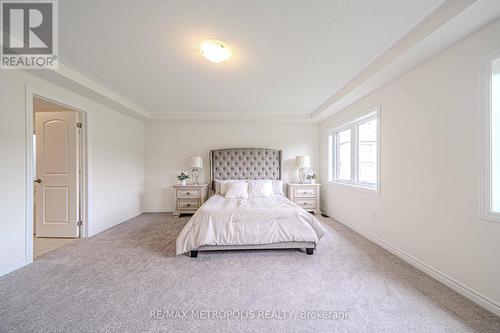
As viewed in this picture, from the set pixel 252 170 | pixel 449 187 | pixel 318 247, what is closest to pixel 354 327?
pixel 318 247

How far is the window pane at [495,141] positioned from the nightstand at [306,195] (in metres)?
3.05

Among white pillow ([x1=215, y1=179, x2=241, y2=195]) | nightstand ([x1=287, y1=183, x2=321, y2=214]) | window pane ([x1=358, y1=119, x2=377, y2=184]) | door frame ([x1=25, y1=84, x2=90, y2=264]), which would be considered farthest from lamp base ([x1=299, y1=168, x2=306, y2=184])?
door frame ([x1=25, y1=84, x2=90, y2=264])

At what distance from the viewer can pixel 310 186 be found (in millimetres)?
4633

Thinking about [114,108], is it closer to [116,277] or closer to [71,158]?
[71,158]

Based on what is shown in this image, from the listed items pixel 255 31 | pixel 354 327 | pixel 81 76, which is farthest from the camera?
pixel 81 76

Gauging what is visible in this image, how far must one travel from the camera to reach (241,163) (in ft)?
15.9

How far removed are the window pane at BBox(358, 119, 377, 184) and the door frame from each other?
188 inches

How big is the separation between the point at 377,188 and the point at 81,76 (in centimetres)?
453

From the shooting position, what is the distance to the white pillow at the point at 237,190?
13.2 feet

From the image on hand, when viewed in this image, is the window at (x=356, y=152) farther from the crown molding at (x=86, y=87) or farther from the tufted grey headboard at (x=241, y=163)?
the crown molding at (x=86, y=87)

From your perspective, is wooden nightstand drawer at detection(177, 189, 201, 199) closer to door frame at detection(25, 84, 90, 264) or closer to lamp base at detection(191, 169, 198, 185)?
lamp base at detection(191, 169, 198, 185)

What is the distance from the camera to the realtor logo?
1634 millimetres

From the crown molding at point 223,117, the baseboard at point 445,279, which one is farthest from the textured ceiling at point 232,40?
the baseboard at point 445,279

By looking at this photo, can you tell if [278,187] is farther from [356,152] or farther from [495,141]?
[495,141]
